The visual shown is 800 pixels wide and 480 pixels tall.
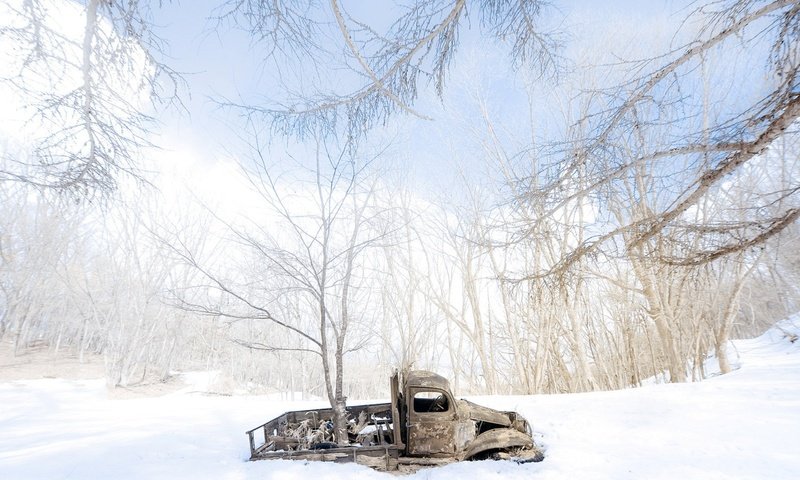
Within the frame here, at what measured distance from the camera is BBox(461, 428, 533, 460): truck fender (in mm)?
4871

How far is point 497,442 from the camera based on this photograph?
4895 millimetres

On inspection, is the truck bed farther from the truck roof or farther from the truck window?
the truck roof

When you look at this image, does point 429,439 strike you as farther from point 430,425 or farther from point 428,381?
point 428,381

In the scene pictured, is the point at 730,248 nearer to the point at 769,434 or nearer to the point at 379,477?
the point at 769,434

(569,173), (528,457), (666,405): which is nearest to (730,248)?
(569,173)

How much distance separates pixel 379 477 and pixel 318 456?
0.94 metres

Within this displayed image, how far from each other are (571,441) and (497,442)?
1.36 m

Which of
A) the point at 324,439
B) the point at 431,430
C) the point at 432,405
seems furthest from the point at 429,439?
the point at 324,439

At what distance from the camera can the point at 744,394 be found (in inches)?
264

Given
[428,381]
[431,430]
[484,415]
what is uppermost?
[428,381]

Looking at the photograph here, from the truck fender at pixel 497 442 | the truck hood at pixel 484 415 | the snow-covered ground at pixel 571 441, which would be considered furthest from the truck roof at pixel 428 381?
the snow-covered ground at pixel 571 441

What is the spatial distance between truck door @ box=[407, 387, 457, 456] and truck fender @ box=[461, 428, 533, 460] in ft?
0.82

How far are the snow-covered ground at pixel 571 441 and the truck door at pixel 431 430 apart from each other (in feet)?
1.00

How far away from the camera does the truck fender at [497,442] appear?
192 inches
